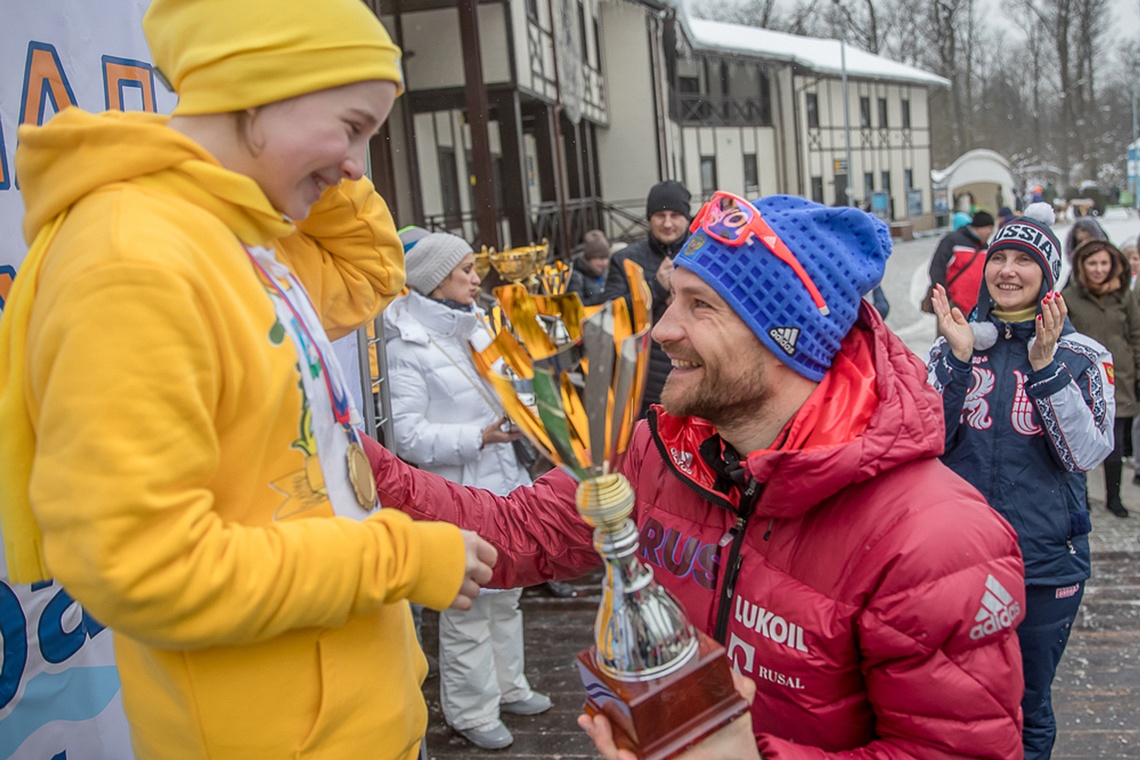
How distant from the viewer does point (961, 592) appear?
1.48 meters

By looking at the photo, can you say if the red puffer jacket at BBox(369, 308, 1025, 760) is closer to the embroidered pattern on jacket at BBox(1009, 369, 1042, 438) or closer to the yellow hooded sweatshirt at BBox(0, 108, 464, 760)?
the yellow hooded sweatshirt at BBox(0, 108, 464, 760)

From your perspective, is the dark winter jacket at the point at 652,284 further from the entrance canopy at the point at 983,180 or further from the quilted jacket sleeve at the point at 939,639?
the entrance canopy at the point at 983,180

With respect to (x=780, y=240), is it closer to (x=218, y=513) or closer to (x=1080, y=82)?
(x=218, y=513)

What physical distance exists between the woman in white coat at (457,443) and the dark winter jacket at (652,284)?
145 cm

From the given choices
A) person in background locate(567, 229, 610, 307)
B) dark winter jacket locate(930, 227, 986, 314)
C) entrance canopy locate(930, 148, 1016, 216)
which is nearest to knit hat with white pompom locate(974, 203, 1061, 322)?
dark winter jacket locate(930, 227, 986, 314)

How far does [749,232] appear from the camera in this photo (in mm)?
1759

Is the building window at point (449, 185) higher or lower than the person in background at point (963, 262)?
higher

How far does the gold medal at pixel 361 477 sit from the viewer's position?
1.38 m

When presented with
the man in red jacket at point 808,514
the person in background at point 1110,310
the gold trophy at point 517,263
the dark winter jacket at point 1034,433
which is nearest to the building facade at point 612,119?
the gold trophy at point 517,263

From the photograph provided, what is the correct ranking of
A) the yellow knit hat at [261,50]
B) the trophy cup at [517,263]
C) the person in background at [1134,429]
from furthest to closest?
the trophy cup at [517,263] → the person in background at [1134,429] → the yellow knit hat at [261,50]

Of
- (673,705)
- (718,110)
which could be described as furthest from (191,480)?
(718,110)

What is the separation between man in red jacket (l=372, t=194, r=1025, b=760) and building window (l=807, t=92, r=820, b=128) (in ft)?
112

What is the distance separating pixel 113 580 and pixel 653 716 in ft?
2.42

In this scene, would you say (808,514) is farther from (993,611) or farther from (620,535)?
(620,535)
